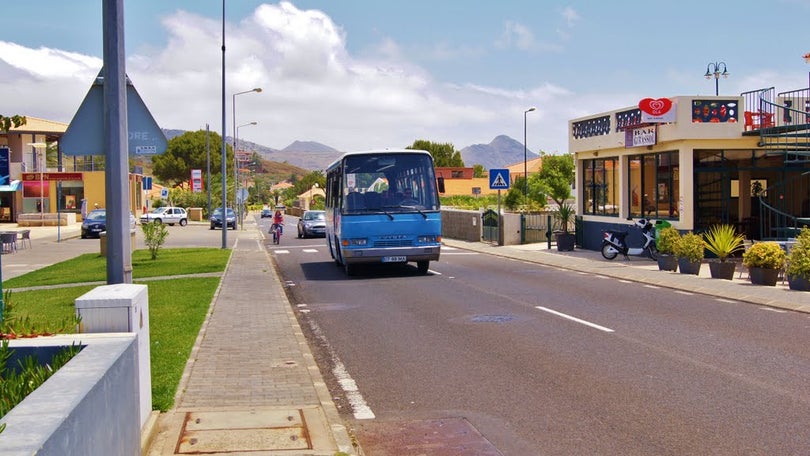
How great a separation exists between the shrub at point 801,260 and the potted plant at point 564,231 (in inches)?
503

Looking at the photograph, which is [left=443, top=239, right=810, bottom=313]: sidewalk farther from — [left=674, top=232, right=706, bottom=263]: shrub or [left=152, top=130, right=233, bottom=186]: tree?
[left=152, top=130, right=233, bottom=186]: tree

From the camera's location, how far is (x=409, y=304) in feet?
49.2

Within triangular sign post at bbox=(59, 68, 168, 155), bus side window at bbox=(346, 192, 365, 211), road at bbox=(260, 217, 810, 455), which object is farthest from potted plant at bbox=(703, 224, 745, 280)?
triangular sign post at bbox=(59, 68, 168, 155)

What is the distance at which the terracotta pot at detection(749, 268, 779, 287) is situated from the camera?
55.1 feet

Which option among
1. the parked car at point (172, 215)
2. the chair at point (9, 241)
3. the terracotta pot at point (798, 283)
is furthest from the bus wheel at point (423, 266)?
the parked car at point (172, 215)

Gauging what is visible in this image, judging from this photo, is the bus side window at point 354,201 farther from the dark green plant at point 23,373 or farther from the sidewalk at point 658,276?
the dark green plant at point 23,373

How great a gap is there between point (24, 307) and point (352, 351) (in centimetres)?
697

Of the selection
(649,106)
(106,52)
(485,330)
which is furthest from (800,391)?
(649,106)

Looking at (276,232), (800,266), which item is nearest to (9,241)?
(276,232)

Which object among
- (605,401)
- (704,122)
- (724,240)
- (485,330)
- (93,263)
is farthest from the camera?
(93,263)

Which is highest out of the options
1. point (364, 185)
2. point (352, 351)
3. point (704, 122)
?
point (704, 122)

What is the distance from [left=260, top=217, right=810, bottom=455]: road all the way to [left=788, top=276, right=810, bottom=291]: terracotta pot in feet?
6.73

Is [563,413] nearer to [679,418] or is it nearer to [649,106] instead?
[679,418]

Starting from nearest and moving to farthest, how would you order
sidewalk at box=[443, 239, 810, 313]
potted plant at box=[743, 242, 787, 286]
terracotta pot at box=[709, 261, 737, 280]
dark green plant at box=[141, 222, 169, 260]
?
1. sidewalk at box=[443, 239, 810, 313]
2. potted plant at box=[743, 242, 787, 286]
3. terracotta pot at box=[709, 261, 737, 280]
4. dark green plant at box=[141, 222, 169, 260]
